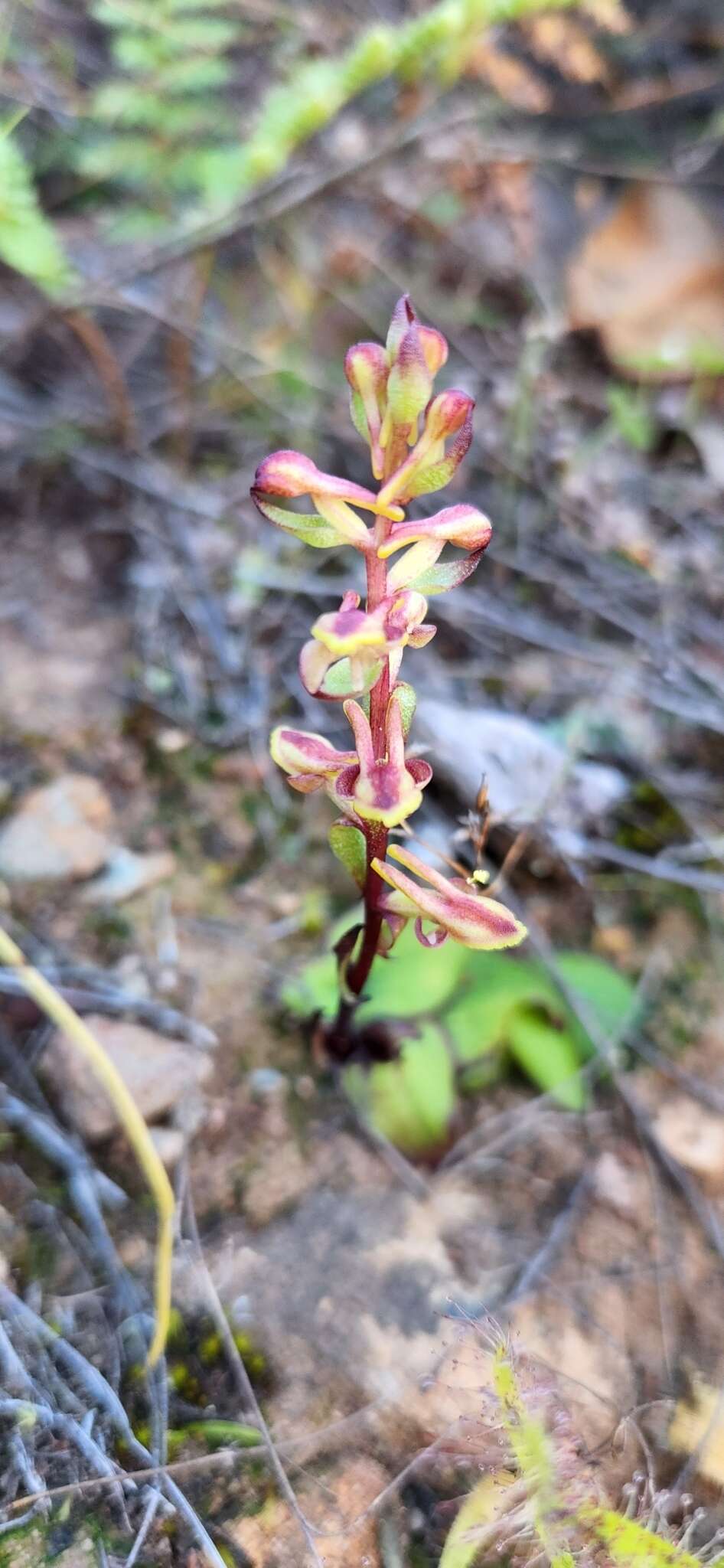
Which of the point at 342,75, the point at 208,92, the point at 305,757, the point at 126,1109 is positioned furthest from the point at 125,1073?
the point at 208,92

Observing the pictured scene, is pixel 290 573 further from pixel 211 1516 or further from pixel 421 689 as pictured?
pixel 211 1516

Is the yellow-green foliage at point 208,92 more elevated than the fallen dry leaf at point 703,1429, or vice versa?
the yellow-green foliage at point 208,92

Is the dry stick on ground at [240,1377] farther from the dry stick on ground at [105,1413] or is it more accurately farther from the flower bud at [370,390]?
the flower bud at [370,390]

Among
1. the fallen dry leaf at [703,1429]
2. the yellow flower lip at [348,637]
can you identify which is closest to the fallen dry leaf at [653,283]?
the yellow flower lip at [348,637]

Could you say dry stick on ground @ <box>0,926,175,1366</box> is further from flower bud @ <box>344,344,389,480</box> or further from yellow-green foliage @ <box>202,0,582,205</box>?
yellow-green foliage @ <box>202,0,582,205</box>

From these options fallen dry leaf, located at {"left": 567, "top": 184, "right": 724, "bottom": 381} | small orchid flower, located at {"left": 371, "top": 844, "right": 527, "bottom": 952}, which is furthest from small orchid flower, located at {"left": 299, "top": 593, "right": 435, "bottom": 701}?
fallen dry leaf, located at {"left": 567, "top": 184, "right": 724, "bottom": 381}

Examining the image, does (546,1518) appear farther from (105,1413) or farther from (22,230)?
(22,230)
